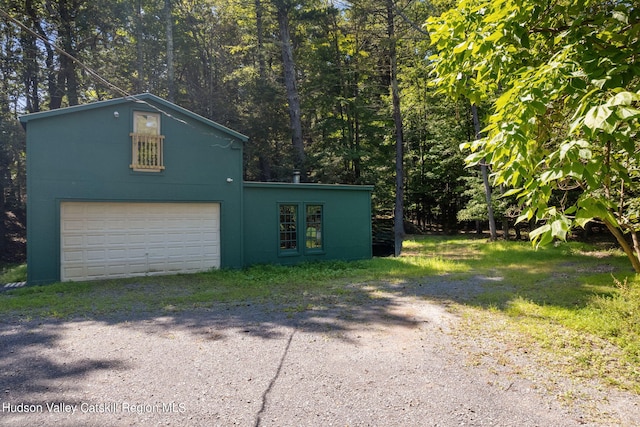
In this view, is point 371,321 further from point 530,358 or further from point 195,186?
point 195,186

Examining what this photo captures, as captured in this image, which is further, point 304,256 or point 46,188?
point 304,256

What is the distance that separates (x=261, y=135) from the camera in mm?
17047

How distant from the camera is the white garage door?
7.77 metres

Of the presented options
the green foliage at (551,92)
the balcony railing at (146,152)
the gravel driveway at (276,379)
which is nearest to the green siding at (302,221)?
the balcony railing at (146,152)

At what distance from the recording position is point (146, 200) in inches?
330

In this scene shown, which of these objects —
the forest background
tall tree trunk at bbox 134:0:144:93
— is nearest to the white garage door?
the forest background

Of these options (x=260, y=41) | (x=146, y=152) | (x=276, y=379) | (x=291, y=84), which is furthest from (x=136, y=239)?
(x=260, y=41)

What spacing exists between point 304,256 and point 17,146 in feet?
49.8

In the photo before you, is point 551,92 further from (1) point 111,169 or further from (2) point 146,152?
(1) point 111,169

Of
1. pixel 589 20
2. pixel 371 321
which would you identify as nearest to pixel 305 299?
pixel 371 321

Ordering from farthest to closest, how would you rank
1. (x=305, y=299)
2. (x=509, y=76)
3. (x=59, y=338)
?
1. (x=305, y=299)
2. (x=59, y=338)
3. (x=509, y=76)

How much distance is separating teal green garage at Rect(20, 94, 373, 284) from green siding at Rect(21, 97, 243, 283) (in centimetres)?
2

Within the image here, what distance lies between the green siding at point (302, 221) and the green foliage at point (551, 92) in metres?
6.83

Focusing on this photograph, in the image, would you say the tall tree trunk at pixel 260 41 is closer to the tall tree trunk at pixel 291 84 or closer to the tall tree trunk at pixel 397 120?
the tall tree trunk at pixel 291 84
